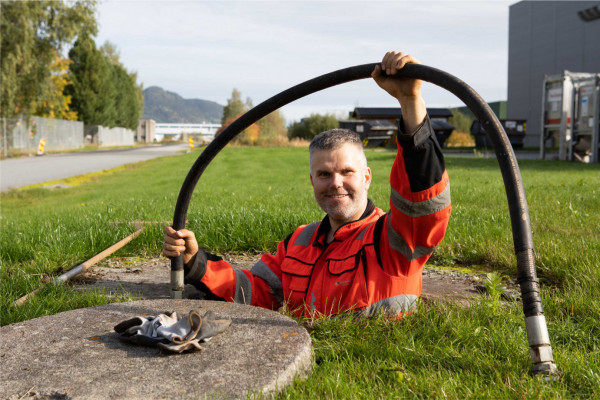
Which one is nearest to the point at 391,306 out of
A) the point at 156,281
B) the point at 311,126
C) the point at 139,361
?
the point at 139,361

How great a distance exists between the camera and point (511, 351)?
226 cm

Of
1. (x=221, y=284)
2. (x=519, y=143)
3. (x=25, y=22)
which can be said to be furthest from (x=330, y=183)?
(x=25, y=22)

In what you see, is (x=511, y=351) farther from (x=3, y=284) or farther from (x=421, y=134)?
(x=3, y=284)

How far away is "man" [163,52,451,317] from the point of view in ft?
7.42

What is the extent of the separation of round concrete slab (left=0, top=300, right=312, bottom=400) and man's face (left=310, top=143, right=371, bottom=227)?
650mm

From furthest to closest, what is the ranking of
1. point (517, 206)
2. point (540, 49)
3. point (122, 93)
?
1. point (122, 93)
2. point (540, 49)
3. point (517, 206)

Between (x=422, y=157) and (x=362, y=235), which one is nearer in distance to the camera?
(x=422, y=157)

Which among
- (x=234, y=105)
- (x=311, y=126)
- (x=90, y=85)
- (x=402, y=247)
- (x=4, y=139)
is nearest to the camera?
→ (x=402, y=247)

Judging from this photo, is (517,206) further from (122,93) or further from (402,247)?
(122,93)

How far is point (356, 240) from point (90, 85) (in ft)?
185

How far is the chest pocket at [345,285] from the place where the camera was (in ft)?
8.99

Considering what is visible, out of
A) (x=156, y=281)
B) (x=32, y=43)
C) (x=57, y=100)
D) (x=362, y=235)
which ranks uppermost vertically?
(x=32, y=43)

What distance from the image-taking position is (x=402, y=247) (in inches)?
99.3

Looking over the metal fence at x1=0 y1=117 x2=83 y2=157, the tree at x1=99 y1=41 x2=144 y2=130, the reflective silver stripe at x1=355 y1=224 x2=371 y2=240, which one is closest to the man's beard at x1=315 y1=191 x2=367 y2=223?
the reflective silver stripe at x1=355 y1=224 x2=371 y2=240
